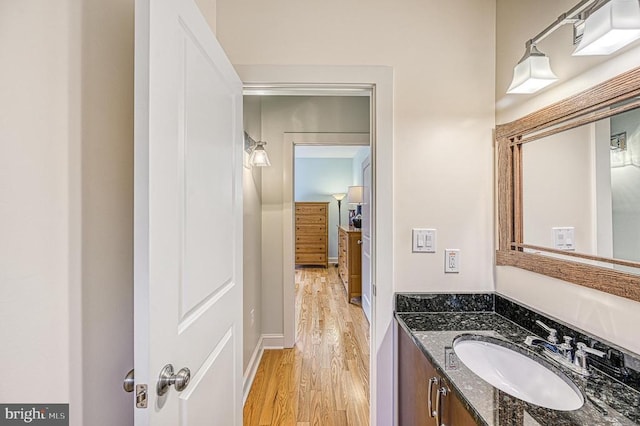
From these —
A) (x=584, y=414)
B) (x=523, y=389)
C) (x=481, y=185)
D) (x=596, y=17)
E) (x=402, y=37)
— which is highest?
(x=402, y=37)

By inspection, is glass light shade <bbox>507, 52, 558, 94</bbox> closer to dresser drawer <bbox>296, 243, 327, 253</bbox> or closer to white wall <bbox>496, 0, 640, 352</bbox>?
white wall <bbox>496, 0, 640, 352</bbox>

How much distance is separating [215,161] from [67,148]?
1.65 feet

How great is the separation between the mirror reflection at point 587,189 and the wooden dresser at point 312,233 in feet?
18.2

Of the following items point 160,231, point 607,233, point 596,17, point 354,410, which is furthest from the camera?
point 354,410

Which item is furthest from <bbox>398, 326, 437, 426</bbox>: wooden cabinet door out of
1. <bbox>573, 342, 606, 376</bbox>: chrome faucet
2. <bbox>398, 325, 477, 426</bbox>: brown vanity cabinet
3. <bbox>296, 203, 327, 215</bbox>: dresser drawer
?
<bbox>296, 203, 327, 215</bbox>: dresser drawer

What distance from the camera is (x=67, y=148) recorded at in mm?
684

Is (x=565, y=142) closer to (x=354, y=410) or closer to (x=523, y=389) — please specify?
(x=523, y=389)

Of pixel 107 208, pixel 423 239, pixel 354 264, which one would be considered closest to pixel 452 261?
pixel 423 239

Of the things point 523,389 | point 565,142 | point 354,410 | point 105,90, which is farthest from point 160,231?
point 354,410

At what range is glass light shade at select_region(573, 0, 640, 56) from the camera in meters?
0.83

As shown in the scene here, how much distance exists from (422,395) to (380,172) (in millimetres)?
968

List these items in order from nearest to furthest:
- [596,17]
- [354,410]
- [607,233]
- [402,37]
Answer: [596,17] < [607,233] < [402,37] < [354,410]

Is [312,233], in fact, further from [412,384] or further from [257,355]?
[412,384]

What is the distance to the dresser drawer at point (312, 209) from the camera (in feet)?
22.3
